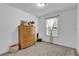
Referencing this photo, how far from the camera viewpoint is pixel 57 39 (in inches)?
69.9

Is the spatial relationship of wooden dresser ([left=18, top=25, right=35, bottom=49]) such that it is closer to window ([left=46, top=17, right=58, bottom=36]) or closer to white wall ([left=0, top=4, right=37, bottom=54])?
white wall ([left=0, top=4, right=37, bottom=54])

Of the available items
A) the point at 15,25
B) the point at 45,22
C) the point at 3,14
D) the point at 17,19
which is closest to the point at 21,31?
the point at 15,25

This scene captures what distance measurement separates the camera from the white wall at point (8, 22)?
7.04ft

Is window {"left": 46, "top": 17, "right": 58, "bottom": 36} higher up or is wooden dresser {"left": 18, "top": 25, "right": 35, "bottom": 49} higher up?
window {"left": 46, "top": 17, "right": 58, "bottom": 36}

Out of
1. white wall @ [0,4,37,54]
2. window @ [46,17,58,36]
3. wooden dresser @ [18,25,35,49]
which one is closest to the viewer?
window @ [46,17,58,36]

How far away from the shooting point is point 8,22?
91.2 inches

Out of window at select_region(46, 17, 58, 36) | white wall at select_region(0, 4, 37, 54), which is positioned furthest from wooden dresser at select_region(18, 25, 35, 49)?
window at select_region(46, 17, 58, 36)

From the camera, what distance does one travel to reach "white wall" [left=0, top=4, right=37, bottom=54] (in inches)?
84.4

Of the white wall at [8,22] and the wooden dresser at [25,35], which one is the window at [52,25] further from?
the wooden dresser at [25,35]

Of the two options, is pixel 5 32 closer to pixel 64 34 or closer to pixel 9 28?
pixel 9 28

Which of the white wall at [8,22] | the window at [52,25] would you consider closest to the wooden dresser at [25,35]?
the white wall at [8,22]

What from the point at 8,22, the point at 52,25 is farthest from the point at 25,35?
the point at 52,25

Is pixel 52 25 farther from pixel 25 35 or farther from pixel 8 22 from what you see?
pixel 25 35

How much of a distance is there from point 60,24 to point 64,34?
214mm
